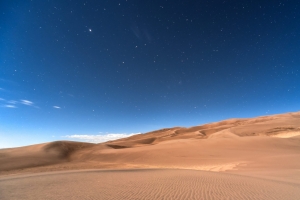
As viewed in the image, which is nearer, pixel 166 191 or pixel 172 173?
pixel 166 191

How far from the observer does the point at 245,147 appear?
22.6 metres

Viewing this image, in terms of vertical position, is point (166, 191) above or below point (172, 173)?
above

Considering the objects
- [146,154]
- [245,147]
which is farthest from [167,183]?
[245,147]

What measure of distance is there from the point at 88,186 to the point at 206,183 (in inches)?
216

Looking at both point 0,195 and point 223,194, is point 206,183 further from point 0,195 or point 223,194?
point 0,195

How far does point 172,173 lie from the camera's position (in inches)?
403

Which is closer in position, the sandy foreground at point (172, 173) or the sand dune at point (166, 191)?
the sand dune at point (166, 191)

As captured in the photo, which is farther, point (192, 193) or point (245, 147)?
point (245, 147)

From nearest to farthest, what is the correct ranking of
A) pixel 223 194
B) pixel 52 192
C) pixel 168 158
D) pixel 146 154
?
pixel 223 194 < pixel 52 192 < pixel 168 158 < pixel 146 154

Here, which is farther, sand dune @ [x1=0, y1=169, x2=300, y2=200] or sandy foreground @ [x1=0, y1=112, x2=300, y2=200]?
sandy foreground @ [x1=0, y1=112, x2=300, y2=200]

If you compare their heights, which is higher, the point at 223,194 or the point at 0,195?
the point at 0,195

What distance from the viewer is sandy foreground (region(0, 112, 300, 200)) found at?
20.8 feet

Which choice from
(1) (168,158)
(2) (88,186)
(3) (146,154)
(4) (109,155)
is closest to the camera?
(2) (88,186)

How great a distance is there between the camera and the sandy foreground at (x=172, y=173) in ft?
20.8
